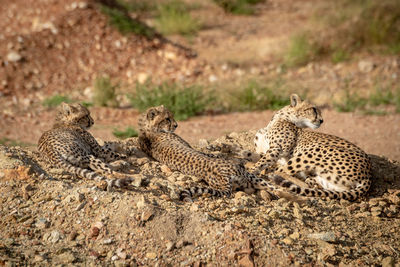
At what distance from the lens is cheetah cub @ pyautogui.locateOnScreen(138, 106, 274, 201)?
16.5 ft

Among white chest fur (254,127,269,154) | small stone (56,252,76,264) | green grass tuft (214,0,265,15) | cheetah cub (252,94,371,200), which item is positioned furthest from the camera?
green grass tuft (214,0,265,15)

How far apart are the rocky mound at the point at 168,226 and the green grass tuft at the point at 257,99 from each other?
182 inches

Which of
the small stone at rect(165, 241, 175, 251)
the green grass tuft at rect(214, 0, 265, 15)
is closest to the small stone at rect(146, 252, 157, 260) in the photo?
the small stone at rect(165, 241, 175, 251)

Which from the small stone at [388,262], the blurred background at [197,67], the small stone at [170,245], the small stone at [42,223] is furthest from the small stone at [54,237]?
the blurred background at [197,67]

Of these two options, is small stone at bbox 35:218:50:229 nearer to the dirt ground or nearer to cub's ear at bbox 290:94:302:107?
the dirt ground

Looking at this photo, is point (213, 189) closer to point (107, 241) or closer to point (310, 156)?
point (107, 241)

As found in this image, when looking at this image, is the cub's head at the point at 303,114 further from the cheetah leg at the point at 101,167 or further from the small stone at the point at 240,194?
the cheetah leg at the point at 101,167

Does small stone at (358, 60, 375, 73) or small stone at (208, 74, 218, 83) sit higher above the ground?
small stone at (358, 60, 375, 73)

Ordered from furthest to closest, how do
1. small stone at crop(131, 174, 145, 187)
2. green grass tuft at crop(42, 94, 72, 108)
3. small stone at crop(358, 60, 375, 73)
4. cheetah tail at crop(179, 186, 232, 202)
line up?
small stone at crop(358, 60, 375, 73)
green grass tuft at crop(42, 94, 72, 108)
small stone at crop(131, 174, 145, 187)
cheetah tail at crop(179, 186, 232, 202)

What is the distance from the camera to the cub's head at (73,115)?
6.27 m

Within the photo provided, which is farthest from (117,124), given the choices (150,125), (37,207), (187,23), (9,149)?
(187,23)

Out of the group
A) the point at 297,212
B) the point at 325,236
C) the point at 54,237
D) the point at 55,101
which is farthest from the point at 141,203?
the point at 55,101

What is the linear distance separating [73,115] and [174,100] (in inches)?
136

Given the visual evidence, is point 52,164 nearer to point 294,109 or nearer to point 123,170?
point 123,170
